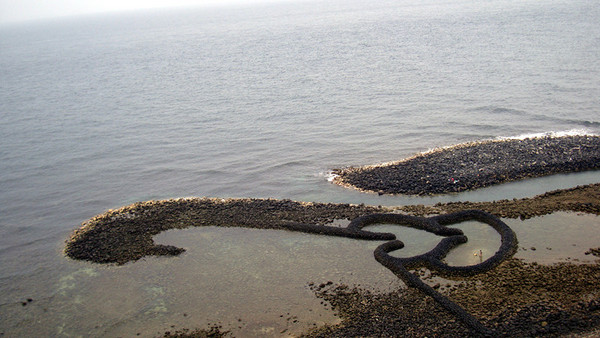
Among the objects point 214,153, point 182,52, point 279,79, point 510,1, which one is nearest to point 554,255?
point 214,153

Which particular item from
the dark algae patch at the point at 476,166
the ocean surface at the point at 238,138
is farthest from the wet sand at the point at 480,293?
the dark algae patch at the point at 476,166

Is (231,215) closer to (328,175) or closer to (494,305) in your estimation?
(328,175)

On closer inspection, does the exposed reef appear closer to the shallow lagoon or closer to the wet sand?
the wet sand

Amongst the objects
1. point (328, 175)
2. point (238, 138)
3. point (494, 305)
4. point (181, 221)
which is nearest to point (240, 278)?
point (181, 221)

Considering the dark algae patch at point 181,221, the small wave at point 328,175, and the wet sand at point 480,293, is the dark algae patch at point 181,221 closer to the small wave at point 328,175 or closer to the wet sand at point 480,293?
the wet sand at point 480,293

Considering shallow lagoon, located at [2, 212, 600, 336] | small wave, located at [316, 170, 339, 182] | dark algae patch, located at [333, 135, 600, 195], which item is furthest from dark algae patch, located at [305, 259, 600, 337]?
small wave, located at [316, 170, 339, 182]

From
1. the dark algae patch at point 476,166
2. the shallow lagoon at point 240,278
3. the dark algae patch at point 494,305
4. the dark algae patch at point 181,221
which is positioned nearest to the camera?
the dark algae patch at point 494,305
